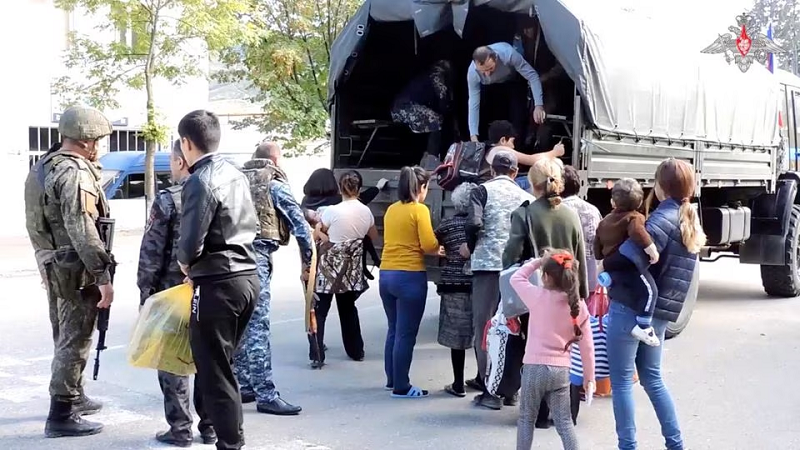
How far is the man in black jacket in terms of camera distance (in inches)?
183

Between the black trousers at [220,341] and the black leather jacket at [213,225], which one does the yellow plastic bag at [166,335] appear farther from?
the black leather jacket at [213,225]

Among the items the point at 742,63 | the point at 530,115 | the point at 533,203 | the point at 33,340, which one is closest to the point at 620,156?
the point at 530,115

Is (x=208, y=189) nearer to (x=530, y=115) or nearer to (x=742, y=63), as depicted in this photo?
(x=530, y=115)

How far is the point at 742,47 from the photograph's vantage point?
38.6 feet

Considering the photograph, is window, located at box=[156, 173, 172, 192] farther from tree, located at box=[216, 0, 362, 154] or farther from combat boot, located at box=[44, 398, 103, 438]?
combat boot, located at box=[44, 398, 103, 438]

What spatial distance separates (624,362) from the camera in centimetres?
526

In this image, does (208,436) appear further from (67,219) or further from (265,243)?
(67,219)

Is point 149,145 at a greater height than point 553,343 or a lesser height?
greater

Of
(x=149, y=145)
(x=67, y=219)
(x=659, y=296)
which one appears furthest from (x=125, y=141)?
(x=659, y=296)

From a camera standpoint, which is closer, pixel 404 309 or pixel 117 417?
pixel 117 417

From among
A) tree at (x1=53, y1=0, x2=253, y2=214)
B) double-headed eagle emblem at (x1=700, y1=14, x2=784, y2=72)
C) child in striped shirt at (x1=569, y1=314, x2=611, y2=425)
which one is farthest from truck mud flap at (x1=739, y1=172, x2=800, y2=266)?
tree at (x1=53, y1=0, x2=253, y2=214)

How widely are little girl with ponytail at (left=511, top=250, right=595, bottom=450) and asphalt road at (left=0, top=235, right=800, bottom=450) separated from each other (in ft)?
2.81

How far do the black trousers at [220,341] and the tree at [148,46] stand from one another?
12.7 m

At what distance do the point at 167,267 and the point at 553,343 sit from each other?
2.29 meters
